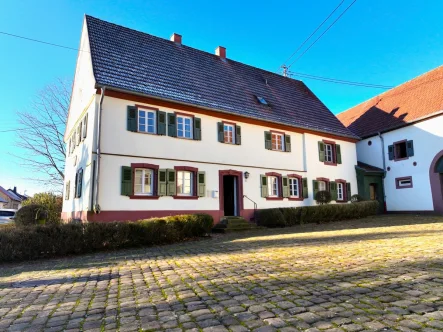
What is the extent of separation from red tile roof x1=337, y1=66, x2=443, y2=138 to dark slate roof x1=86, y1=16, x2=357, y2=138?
3691mm

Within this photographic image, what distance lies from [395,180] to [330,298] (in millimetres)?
21491

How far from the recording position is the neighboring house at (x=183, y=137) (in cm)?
→ 1367

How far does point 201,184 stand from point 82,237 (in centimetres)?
731

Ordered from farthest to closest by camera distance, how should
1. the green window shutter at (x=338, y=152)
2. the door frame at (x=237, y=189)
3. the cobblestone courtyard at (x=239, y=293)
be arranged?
the green window shutter at (x=338, y=152) < the door frame at (x=237, y=189) < the cobblestone courtyard at (x=239, y=293)

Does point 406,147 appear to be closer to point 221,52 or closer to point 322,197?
point 322,197

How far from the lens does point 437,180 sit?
19.5 m

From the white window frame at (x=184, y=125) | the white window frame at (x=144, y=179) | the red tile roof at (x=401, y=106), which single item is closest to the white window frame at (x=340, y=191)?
the red tile roof at (x=401, y=106)

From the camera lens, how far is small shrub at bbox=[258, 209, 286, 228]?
15727 millimetres

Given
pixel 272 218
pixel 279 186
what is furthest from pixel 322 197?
pixel 272 218

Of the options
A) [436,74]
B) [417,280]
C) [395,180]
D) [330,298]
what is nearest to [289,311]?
[330,298]

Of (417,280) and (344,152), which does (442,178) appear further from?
(417,280)

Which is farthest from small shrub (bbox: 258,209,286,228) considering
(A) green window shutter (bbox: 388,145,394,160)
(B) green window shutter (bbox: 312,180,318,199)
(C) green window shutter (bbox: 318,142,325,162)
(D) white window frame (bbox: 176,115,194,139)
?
(A) green window shutter (bbox: 388,145,394,160)

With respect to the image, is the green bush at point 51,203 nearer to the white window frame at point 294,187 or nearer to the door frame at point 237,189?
the door frame at point 237,189

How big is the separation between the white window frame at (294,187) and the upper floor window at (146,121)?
30.5 feet
